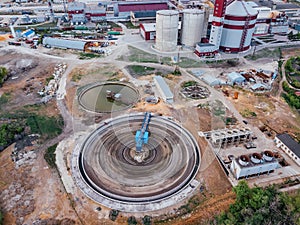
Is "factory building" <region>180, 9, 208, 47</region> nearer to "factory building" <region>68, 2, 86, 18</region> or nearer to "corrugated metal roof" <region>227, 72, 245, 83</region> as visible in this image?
"corrugated metal roof" <region>227, 72, 245, 83</region>

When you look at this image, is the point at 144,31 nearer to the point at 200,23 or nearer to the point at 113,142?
the point at 200,23

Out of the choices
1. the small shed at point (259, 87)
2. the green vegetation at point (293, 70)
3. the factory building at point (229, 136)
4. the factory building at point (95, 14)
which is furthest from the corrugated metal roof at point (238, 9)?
the factory building at point (95, 14)

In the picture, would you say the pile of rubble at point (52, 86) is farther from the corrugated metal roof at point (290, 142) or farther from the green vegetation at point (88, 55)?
the corrugated metal roof at point (290, 142)

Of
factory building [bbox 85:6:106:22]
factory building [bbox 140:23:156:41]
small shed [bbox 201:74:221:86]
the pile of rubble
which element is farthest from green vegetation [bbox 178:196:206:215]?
factory building [bbox 85:6:106:22]

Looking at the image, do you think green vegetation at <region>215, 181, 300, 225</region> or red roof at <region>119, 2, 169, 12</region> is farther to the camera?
red roof at <region>119, 2, 169, 12</region>

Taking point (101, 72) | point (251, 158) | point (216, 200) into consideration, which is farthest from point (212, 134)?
point (101, 72)

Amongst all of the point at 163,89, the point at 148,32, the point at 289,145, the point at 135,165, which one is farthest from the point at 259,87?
the point at 148,32
